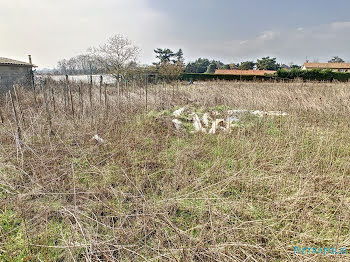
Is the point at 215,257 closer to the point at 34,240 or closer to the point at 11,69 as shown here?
the point at 34,240

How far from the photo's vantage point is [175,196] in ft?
7.49

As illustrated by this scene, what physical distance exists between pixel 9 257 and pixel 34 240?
0.67 feet

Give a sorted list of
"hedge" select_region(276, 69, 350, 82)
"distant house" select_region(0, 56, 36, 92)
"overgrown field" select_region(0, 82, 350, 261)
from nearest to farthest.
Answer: "overgrown field" select_region(0, 82, 350, 261)
"distant house" select_region(0, 56, 36, 92)
"hedge" select_region(276, 69, 350, 82)

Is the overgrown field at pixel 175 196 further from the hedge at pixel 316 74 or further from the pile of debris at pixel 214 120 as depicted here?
the hedge at pixel 316 74

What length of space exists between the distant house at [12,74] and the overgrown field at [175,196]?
11.1 meters

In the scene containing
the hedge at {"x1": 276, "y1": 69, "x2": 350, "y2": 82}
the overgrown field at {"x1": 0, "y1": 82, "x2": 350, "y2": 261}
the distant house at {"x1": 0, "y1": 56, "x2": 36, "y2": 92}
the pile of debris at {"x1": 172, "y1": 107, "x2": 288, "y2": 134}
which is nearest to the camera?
the overgrown field at {"x1": 0, "y1": 82, "x2": 350, "y2": 261}

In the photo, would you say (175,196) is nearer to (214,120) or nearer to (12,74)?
(214,120)

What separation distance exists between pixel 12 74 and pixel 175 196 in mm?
15820

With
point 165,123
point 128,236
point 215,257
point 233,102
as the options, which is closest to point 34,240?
point 128,236

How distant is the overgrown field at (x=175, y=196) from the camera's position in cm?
175

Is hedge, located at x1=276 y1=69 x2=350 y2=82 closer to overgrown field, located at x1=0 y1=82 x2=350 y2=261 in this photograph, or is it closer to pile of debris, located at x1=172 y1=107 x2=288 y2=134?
pile of debris, located at x1=172 y1=107 x2=288 y2=134

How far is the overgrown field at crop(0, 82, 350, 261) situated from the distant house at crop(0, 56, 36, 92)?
36.5 feet

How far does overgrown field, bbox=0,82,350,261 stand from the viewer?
1752mm

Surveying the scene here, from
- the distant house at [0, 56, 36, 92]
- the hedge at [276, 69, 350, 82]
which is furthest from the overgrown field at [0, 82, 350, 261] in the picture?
the hedge at [276, 69, 350, 82]
